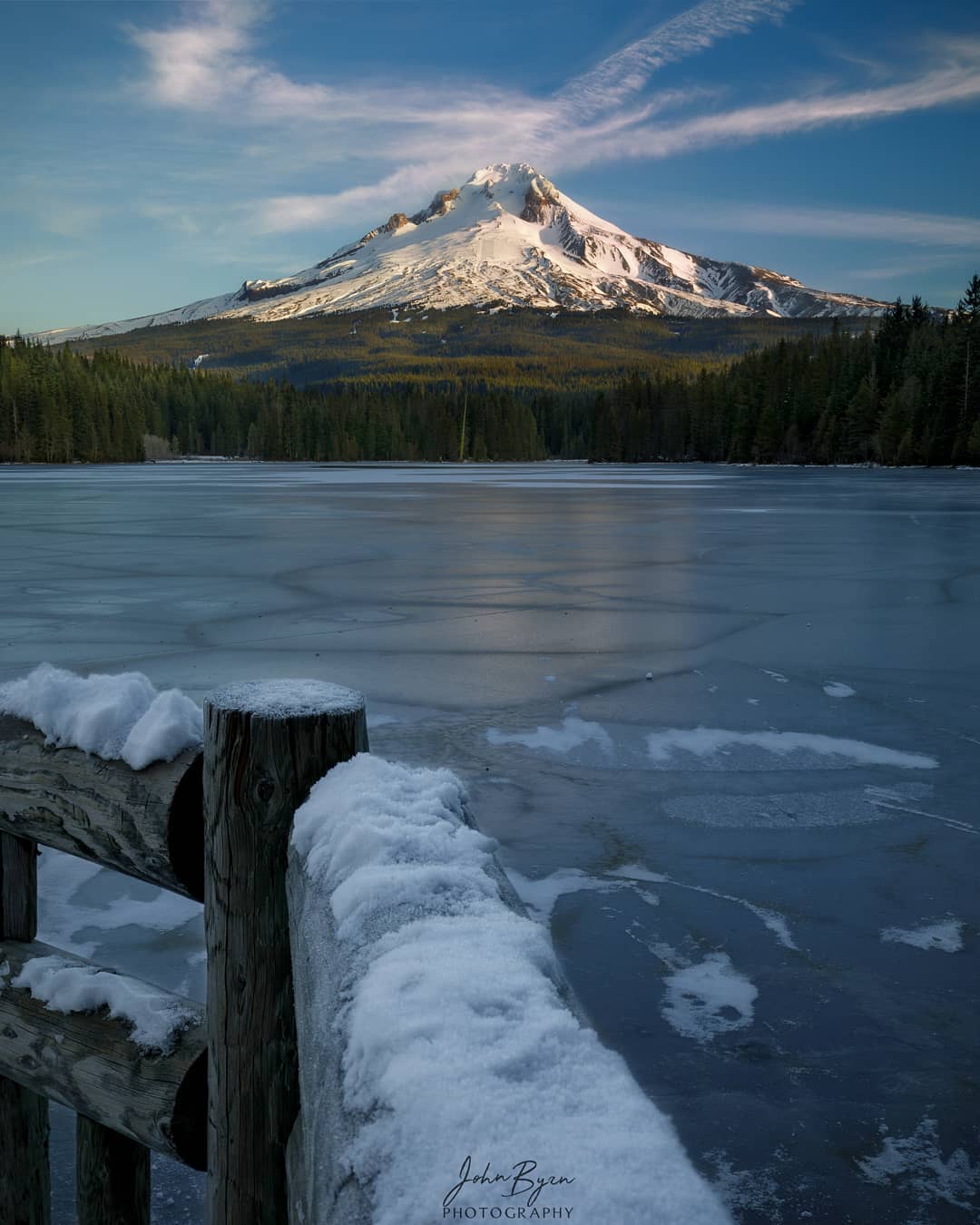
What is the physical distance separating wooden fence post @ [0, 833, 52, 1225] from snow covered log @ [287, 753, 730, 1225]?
1033 millimetres

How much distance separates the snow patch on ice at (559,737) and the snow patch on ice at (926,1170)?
3092 mm

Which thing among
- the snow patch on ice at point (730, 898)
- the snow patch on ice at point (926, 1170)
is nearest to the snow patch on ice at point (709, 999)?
the snow patch on ice at point (730, 898)

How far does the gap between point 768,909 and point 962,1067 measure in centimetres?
101

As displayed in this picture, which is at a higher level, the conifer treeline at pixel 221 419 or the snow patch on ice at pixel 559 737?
the conifer treeline at pixel 221 419

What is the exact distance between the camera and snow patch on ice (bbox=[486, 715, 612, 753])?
5.59 metres

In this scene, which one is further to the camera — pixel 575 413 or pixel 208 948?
pixel 575 413

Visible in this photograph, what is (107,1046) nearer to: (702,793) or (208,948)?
(208,948)

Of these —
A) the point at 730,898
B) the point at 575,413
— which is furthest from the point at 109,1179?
the point at 575,413

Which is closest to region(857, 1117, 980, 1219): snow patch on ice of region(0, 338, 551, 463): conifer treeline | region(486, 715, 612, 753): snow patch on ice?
region(486, 715, 612, 753): snow patch on ice

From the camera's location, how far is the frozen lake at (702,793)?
8.65 ft

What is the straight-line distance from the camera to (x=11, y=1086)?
7.59ft

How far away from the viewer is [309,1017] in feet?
→ 4.57

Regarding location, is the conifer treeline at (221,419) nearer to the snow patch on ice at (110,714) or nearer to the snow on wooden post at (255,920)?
the snow patch on ice at (110,714)

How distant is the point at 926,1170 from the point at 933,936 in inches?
48.3
